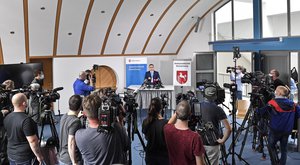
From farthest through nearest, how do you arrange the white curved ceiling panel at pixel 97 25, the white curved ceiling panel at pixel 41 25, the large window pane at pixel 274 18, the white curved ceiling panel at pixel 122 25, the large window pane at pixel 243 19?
the large window pane at pixel 243 19
the white curved ceiling panel at pixel 122 25
the white curved ceiling panel at pixel 97 25
the large window pane at pixel 274 18
the white curved ceiling panel at pixel 41 25

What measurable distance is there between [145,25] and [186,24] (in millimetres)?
1632

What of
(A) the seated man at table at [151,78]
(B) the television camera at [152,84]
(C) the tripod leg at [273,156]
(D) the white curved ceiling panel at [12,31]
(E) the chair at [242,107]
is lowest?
(C) the tripod leg at [273,156]

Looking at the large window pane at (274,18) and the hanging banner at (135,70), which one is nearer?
the large window pane at (274,18)

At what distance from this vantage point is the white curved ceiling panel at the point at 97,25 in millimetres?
9102

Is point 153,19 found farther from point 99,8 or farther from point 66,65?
point 66,65

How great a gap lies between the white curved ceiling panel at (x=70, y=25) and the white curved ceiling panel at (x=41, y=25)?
244 millimetres

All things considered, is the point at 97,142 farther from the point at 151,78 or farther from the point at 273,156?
the point at 151,78

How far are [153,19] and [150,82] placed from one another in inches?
78.8

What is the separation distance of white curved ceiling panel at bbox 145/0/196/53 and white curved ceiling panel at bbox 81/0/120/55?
1.89 m

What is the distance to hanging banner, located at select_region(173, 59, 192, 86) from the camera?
11.3m

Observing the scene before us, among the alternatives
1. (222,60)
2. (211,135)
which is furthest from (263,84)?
(222,60)

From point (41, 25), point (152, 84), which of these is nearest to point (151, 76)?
point (152, 84)

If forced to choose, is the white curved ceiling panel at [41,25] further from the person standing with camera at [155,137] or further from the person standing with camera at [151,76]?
the person standing with camera at [155,137]

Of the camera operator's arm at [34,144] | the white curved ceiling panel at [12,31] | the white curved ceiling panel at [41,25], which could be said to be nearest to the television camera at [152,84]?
the white curved ceiling panel at [41,25]
